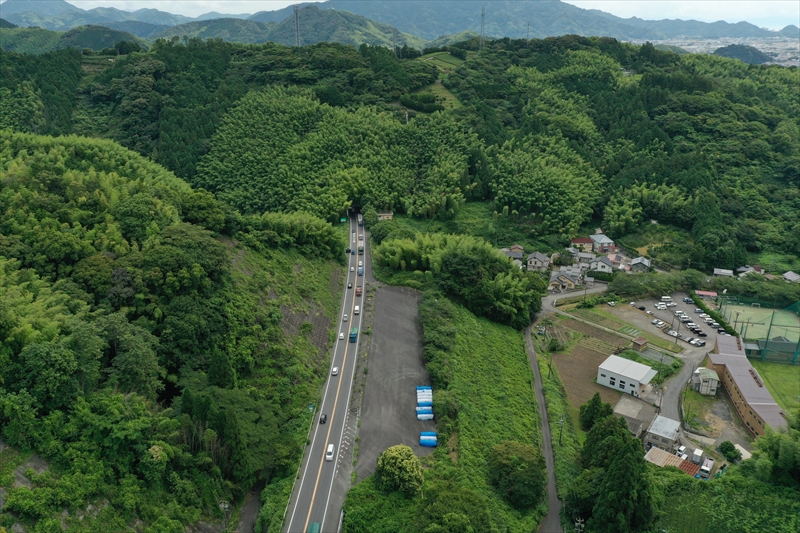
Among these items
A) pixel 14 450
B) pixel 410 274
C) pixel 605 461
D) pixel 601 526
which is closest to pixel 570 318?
pixel 410 274

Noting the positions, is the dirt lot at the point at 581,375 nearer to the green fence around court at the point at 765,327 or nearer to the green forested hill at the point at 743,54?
the green fence around court at the point at 765,327

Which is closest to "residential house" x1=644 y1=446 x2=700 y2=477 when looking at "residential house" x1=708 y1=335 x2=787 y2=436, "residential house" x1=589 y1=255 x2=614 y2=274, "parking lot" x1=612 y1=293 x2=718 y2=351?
"residential house" x1=708 y1=335 x2=787 y2=436

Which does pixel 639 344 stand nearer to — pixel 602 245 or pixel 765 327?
pixel 765 327

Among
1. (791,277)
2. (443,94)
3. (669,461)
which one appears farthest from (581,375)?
(443,94)

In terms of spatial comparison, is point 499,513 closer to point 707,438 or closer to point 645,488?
point 645,488

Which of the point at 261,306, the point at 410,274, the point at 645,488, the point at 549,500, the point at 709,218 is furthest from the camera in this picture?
the point at 709,218
